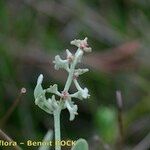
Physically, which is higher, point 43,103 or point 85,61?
point 85,61

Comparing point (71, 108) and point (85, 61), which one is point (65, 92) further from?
point (85, 61)

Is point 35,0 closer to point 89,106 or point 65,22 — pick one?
point 65,22

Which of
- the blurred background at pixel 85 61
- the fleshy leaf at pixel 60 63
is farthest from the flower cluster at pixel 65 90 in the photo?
the blurred background at pixel 85 61

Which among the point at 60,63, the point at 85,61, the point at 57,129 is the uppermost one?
the point at 85,61

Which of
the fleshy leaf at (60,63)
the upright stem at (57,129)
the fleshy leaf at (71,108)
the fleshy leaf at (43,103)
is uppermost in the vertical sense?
the fleshy leaf at (60,63)

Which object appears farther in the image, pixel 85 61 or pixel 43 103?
pixel 85 61

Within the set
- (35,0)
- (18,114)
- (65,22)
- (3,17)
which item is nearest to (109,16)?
(65,22)

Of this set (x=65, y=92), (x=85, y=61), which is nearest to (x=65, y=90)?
(x=65, y=92)

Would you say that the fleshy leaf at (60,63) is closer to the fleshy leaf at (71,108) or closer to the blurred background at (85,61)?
the fleshy leaf at (71,108)

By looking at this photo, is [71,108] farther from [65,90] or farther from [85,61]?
[85,61]
